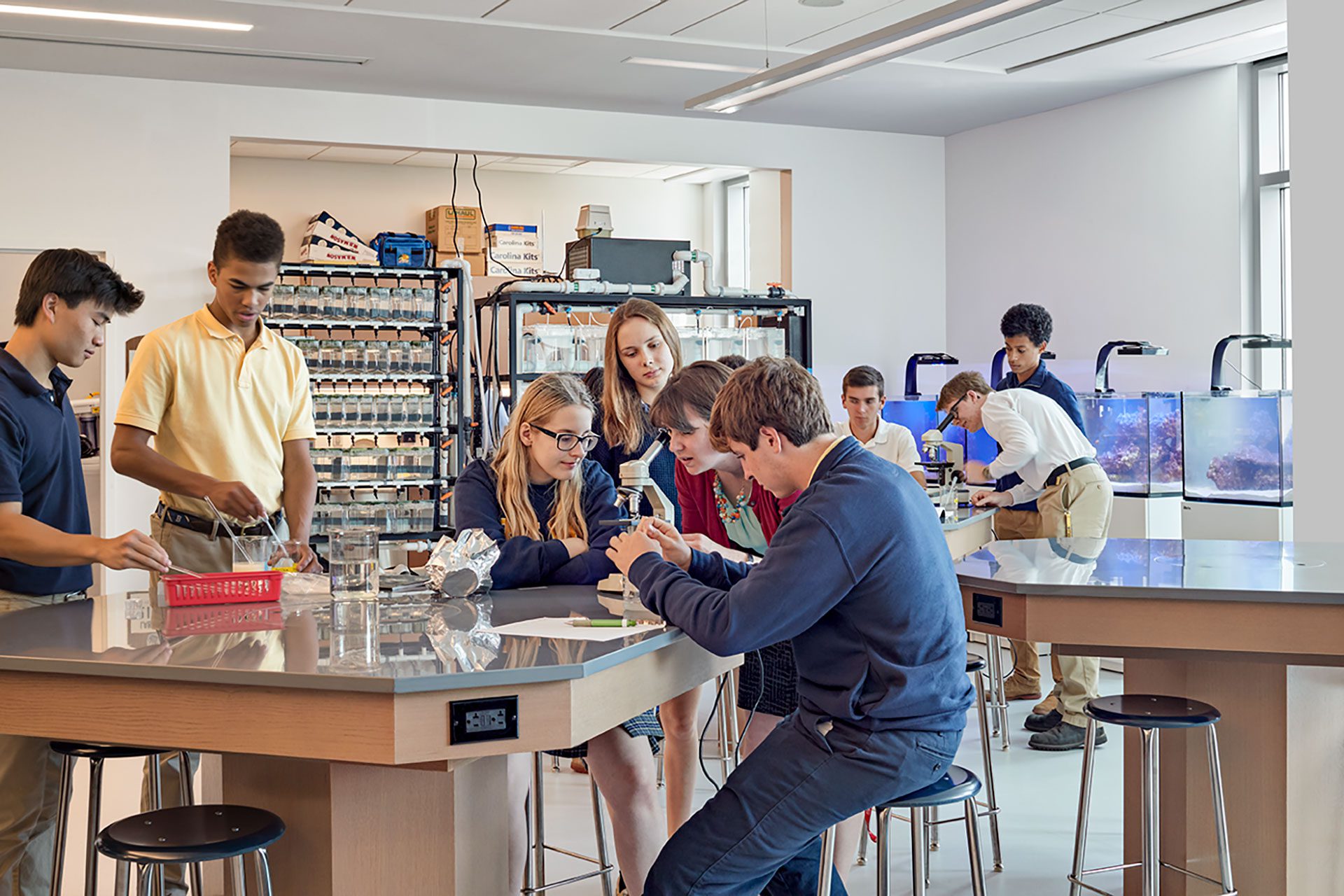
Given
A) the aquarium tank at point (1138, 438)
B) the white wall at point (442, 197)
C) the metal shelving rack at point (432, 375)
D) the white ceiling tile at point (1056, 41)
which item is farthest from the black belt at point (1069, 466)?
the white wall at point (442, 197)

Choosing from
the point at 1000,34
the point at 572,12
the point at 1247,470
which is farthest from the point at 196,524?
the point at 1247,470

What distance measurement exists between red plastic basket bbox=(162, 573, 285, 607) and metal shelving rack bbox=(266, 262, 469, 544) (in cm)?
440

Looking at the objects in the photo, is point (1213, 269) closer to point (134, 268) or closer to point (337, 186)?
point (134, 268)

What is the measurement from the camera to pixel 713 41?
6820mm

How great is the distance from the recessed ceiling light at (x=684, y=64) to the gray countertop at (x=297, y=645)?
4913 mm

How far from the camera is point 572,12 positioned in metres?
6.23

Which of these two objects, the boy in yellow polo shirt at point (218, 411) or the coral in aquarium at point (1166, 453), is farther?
the coral in aquarium at point (1166, 453)

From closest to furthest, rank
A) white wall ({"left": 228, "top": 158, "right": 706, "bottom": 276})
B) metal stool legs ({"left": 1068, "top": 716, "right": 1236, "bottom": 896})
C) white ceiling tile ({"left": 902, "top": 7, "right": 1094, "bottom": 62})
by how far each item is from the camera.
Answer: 1. metal stool legs ({"left": 1068, "top": 716, "right": 1236, "bottom": 896})
2. white ceiling tile ({"left": 902, "top": 7, "right": 1094, "bottom": 62})
3. white wall ({"left": 228, "top": 158, "right": 706, "bottom": 276})

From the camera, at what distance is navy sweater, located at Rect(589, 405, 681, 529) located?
12.4ft

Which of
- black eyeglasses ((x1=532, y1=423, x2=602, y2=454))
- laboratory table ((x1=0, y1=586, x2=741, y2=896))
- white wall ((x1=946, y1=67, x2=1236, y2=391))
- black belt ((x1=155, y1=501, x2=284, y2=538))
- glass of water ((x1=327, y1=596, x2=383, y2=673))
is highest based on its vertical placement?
white wall ((x1=946, y1=67, x2=1236, y2=391))

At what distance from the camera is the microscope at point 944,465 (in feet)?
19.0

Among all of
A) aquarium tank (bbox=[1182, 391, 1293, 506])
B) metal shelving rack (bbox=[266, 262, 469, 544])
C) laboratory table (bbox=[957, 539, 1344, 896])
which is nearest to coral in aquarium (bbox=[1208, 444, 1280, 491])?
aquarium tank (bbox=[1182, 391, 1293, 506])

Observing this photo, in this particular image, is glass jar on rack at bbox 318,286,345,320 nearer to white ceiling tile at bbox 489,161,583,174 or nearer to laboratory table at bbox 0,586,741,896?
white ceiling tile at bbox 489,161,583,174

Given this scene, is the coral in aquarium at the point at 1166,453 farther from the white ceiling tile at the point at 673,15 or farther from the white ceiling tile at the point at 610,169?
the white ceiling tile at the point at 610,169
